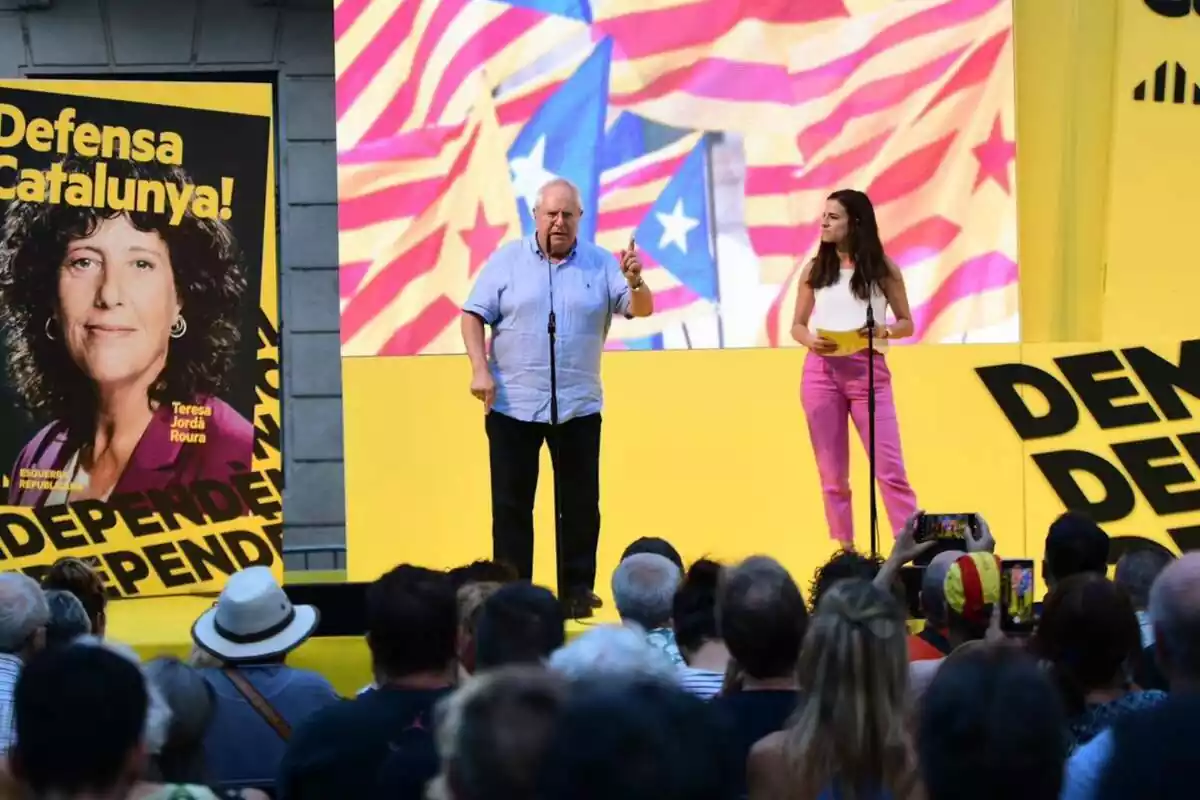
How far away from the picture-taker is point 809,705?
2.41m

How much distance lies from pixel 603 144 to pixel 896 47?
140 centimetres

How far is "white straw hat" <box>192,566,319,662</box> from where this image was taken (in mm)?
3496

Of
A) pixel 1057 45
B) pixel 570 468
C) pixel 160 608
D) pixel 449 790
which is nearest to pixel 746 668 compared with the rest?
pixel 449 790

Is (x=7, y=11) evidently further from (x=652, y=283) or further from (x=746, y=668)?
(x=746, y=668)

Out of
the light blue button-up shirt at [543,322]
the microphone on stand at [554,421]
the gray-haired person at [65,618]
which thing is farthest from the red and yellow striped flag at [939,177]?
the gray-haired person at [65,618]

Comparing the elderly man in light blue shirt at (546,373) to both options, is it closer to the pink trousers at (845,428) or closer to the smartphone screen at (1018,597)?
the pink trousers at (845,428)

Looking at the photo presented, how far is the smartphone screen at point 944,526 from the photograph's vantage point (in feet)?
15.6

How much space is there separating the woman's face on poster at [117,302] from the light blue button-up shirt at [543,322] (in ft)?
4.15

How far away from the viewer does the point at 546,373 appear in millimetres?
5906

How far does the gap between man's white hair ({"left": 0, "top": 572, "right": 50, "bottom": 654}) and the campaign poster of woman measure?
2.99 meters

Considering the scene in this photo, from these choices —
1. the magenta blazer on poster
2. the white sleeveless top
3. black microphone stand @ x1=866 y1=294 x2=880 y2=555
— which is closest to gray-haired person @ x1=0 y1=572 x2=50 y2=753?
the magenta blazer on poster

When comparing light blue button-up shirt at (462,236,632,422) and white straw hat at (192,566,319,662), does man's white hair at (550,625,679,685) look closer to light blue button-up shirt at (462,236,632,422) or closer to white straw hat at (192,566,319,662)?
white straw hat at (192,566,319,662)

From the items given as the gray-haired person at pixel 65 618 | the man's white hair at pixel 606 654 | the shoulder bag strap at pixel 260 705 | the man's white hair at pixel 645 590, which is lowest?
the shoulder bag strap at pixel 260 705

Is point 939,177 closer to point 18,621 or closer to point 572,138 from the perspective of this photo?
point 572,138
